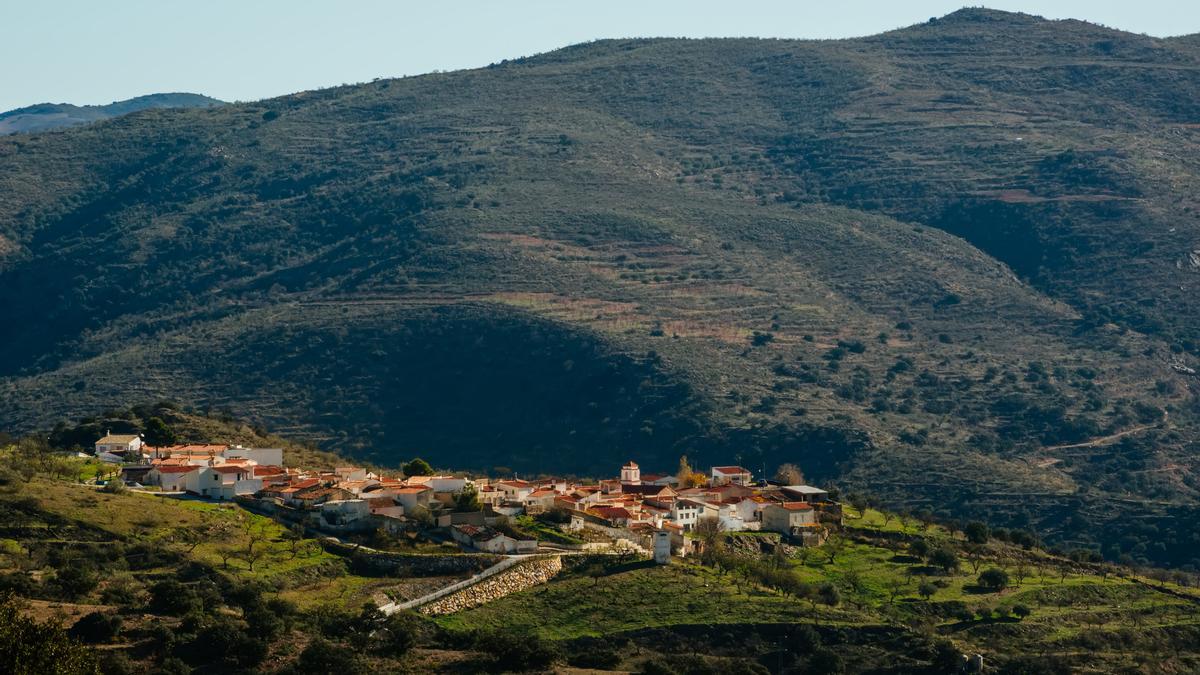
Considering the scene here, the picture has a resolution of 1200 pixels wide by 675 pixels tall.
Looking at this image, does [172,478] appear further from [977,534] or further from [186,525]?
[977,534]

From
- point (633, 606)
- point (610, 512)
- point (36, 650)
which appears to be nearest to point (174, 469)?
point (610, 512)

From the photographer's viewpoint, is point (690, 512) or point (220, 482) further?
point (690, 512)

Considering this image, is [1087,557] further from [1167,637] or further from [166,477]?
[166,477]

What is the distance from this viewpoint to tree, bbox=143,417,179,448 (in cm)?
8119

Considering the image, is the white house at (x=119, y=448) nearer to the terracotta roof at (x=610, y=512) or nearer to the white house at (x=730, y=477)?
the terracotta roof at (x=610, y=512)

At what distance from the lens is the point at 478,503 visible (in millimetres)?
67688

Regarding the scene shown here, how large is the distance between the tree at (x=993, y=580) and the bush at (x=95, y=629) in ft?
102

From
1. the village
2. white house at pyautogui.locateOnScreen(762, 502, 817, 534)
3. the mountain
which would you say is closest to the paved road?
the village

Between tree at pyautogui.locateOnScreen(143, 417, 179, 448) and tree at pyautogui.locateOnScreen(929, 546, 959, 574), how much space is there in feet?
105

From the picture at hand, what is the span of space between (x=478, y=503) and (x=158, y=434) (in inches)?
776

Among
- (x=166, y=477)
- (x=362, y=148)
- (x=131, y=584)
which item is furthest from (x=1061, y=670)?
(x=362, y=148)

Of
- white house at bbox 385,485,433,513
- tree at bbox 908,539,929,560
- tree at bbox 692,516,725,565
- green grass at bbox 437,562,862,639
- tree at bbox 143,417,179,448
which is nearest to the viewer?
green grass at bbox 437,562,862,639

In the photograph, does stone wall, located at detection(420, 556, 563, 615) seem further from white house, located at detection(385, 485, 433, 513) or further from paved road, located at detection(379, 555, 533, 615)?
white house, located at detection(385, 485, 433, 513)

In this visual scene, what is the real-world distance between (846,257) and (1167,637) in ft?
282
